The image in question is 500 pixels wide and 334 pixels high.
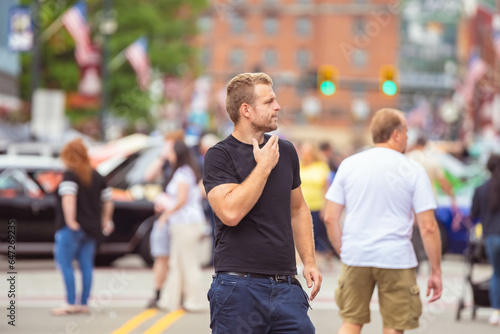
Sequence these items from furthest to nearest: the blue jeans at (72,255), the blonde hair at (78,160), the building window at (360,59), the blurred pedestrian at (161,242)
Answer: the building window at (360,59) < the blurred pedestrian at (161,242) < the blonde hair at (78,160) < the blue jeans at (72,255)

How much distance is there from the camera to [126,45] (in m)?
41.5

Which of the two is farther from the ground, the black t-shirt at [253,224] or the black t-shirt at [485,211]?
the black t-shirt at [253,224]

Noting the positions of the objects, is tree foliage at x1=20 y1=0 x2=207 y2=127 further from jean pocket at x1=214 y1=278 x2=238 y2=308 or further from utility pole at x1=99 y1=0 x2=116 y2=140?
jean pocket at x1=214 y1=278 x2=238 y2=308

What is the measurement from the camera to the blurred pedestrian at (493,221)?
1058cm

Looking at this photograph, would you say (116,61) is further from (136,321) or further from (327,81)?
(136,321)

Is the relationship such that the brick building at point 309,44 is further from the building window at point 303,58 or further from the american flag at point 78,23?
the american flag at point 78,23

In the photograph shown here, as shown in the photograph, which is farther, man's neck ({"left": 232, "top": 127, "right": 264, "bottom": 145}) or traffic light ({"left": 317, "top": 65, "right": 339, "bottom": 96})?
traffic light ({"left": 317, "top": 65, "right": 339, "bottom": 96})

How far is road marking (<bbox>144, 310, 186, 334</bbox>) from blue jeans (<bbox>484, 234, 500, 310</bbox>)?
3139 millimetres

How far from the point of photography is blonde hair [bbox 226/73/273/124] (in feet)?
17.0

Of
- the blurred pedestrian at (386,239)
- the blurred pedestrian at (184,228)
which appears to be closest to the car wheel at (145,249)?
the blurred pedestrian at (184,228)

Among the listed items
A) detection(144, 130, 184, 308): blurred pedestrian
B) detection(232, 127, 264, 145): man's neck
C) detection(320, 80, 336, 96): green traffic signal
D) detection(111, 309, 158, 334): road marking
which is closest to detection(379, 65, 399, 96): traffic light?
detection(320, 80, 336, 96): green traffic signal

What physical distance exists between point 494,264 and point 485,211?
1.75ft

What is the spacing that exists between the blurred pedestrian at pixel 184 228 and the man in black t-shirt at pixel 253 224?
232 inches

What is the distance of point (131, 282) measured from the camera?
13984mm
